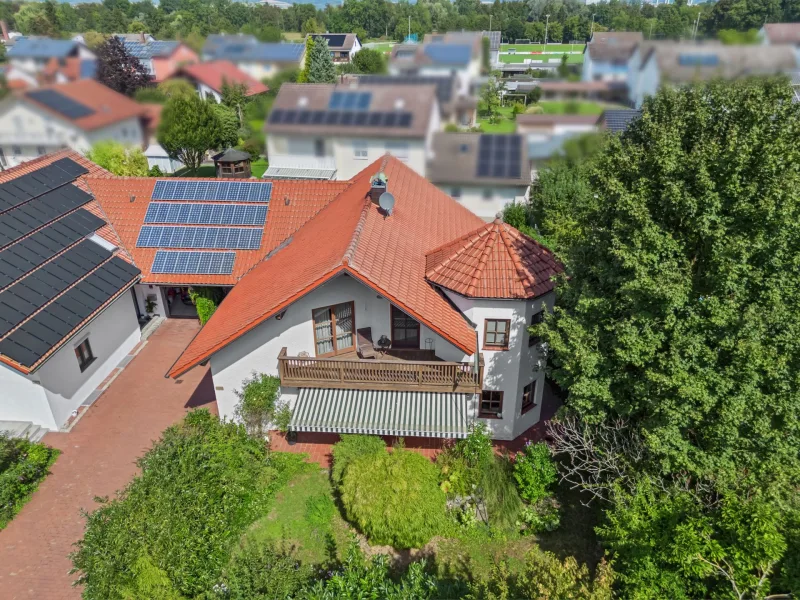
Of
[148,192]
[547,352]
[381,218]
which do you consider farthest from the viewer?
[148,192]

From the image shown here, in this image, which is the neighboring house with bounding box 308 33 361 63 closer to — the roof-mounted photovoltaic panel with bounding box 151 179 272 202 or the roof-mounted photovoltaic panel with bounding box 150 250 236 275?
the roof-mounted photovoltaic panel with bounding box 151 179 272 202

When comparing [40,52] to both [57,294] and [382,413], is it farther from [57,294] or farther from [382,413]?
[382,413]

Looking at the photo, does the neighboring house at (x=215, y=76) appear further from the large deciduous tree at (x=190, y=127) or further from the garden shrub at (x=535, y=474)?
the garden shrub at (x=535, y=474)

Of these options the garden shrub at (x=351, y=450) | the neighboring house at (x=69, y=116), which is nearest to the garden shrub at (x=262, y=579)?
the garden shrub at (x=351, y=450)

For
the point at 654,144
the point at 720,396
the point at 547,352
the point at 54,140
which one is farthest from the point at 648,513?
the point at 54,140

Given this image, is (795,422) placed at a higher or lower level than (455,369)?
higher

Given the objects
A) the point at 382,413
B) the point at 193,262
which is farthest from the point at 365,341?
the point at 193,262

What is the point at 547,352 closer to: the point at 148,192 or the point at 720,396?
the point at 720,396
